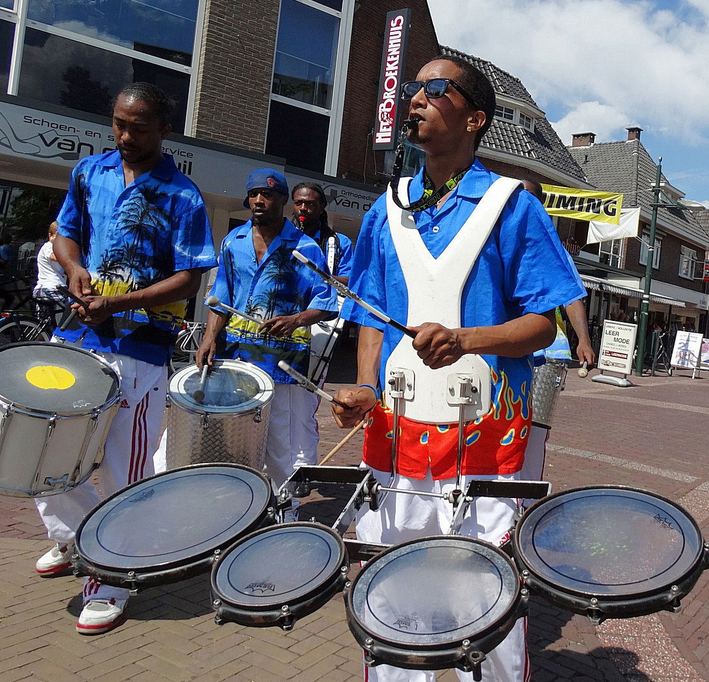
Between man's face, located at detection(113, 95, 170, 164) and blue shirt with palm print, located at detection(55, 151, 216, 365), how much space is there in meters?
0.09

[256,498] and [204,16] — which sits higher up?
[204,16]

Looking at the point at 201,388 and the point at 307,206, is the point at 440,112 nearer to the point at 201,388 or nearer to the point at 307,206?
the point at 201,388

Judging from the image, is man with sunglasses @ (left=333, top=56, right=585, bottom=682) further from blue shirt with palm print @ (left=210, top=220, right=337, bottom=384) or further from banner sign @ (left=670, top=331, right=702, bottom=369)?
banner sign @ (left=670, top=331, right=702, bottom=369)

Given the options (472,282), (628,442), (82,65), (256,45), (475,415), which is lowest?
(628,442)

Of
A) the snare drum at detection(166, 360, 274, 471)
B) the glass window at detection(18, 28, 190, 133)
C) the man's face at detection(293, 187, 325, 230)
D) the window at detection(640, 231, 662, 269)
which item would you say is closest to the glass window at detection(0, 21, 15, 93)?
the glass window at detection(18, 28, 190, 133)

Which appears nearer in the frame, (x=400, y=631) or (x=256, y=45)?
(x=400, y=631)

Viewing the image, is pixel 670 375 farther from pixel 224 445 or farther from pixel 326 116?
pixel 224 445

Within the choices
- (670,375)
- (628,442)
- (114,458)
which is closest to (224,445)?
(114,458)

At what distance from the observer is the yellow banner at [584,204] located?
18.9 meters

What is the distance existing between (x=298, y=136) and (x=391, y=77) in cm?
244

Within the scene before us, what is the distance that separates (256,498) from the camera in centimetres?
173

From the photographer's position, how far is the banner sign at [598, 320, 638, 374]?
1812 cm

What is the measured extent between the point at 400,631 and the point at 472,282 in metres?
1.04

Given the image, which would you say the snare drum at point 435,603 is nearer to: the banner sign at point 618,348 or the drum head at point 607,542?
the drum head at point 607,542
